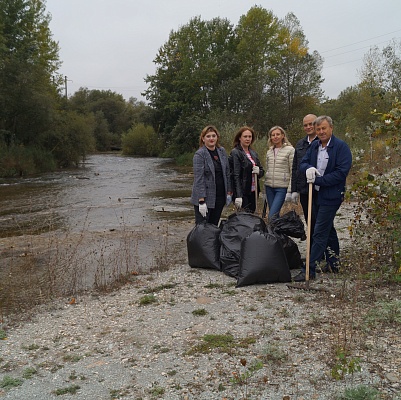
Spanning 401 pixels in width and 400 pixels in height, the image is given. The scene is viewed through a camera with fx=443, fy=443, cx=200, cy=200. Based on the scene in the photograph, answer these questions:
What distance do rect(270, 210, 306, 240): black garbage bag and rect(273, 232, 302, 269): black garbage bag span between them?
3.0 inches

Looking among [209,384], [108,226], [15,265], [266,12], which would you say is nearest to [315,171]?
[209,384]

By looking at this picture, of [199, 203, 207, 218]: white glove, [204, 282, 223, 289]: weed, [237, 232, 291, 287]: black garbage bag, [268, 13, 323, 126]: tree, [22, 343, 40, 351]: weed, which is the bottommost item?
[22, 343, 40, 351]: weed

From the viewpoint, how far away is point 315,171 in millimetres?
4973

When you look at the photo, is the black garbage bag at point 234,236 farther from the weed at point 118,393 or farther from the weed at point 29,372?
the weed at point 29,372

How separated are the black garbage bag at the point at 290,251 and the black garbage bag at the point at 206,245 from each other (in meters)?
0.85

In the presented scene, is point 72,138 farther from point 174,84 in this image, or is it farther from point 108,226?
point 108,226

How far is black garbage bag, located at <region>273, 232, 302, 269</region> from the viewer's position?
5.53m

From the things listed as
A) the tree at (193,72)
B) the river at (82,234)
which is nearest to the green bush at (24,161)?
the river at (82,234)

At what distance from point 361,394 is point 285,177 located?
12.5ft

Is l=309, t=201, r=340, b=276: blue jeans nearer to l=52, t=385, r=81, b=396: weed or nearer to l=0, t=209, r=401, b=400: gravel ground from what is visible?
l=0, t=209, r=401, b=400: gravel ground

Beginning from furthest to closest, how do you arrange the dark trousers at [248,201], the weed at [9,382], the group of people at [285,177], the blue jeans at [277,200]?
the dark trousers at [248,201], the blue jeans at [277,200], the group of people at [285,177], the weed at [9,382]

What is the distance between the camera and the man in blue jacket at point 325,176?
16.2 feet

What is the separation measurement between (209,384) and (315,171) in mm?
2739

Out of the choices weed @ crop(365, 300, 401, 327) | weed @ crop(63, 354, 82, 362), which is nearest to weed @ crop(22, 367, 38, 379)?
weed @ crop(63, 354, 82, 362)
